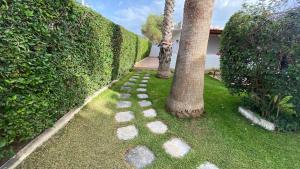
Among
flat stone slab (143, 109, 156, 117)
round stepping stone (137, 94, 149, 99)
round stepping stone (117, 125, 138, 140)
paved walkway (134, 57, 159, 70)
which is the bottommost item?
round stepping stone (117, 125, 138, 140)

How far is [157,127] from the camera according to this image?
4.63 meters

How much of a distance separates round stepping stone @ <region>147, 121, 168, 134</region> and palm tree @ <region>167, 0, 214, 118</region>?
24.9 inches

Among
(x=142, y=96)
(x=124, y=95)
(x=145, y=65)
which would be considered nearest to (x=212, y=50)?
(x=145, y=65)

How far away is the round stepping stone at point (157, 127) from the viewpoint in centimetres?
447

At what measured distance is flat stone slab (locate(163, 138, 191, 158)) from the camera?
374 cm

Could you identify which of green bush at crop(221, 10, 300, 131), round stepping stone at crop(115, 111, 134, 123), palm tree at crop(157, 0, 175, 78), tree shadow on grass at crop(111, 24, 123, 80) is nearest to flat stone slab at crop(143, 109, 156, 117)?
round stepping stone at crop(115, 111, 134, 123)

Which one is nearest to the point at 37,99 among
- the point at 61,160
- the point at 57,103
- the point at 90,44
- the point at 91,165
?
the point at 57,103

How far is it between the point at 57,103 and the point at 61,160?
1.19 meters

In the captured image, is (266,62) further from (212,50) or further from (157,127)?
(212,50)

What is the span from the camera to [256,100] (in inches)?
207

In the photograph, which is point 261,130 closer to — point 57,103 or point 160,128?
point 160,128

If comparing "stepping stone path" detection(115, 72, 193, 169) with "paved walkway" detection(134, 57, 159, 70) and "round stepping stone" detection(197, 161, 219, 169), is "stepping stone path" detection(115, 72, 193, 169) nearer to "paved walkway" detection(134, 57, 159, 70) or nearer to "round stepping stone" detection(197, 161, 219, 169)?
"round stepping stone" detection(197, 161, 219, 169)

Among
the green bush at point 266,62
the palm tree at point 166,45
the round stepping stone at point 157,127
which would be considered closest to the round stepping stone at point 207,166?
the round stepping stone at point 157,127

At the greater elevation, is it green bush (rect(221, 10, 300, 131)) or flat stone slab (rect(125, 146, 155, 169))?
green bush (rect(221, 10, 300, 131))
